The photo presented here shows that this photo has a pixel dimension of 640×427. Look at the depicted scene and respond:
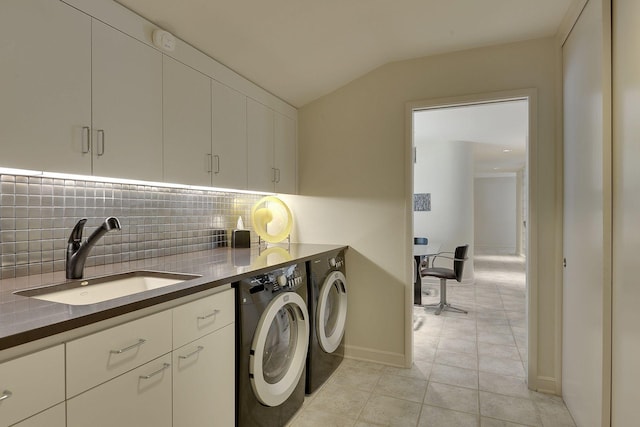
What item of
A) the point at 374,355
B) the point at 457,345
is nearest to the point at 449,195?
the point at 457,345

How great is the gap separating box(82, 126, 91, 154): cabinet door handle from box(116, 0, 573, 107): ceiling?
24.4 inches

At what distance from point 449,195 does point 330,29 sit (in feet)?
15.0

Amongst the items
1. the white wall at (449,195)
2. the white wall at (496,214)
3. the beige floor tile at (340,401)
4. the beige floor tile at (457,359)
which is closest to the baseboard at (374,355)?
the beige floor tile at (457,359)

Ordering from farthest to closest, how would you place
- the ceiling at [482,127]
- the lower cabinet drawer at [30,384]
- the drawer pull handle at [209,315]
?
the ceiling at [482,127] → the drawer pull handle at [209,315] → the lower cabinet drawer at [30,384]

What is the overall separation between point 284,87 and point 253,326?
73.0 inches

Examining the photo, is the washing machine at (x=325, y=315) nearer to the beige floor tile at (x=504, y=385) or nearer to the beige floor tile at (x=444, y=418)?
the beige floor tile at (x=444, y=418)

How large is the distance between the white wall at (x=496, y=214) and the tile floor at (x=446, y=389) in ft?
26.4

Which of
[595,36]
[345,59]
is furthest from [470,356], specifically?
[345,59]

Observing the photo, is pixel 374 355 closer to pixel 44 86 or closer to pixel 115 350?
pixel 115 350

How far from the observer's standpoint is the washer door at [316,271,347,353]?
2.44 m

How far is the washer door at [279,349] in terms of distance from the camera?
1712mm

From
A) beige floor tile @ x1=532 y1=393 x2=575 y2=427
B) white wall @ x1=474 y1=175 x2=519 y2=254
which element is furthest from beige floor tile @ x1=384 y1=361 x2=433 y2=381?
white wall @ x1=474 y1=175 x2=519 y2=254

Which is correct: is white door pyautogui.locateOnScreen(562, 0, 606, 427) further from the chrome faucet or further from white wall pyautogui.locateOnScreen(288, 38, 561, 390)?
the chrome faucet

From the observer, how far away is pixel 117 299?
115cm
